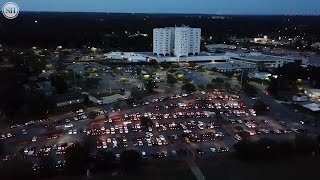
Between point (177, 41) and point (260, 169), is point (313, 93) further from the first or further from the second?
point (177, 41)

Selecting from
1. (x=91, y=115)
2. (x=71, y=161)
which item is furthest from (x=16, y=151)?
(x=91, y=115)

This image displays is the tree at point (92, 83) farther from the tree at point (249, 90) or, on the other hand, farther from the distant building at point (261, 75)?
the distant building at point (261, 75)

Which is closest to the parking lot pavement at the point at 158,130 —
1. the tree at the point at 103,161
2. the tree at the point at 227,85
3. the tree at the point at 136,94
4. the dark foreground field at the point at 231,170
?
the tree at the point at 136,94

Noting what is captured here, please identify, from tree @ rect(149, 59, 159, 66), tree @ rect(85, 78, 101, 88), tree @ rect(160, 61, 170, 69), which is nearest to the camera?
tree @ rect(85, 78, 101, 88)

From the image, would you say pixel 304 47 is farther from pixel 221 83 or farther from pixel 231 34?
pixel 221 83

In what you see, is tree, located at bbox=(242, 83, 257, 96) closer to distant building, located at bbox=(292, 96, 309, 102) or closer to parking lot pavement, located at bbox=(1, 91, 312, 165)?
parking lot pavement, located at bbox=(1, 91, 312, 165)

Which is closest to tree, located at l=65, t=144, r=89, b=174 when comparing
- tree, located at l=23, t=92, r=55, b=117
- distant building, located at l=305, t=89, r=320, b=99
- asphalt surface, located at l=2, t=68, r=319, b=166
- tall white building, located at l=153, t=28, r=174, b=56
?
asphalt surface, located at l=2, t=68, r=319, b=166
